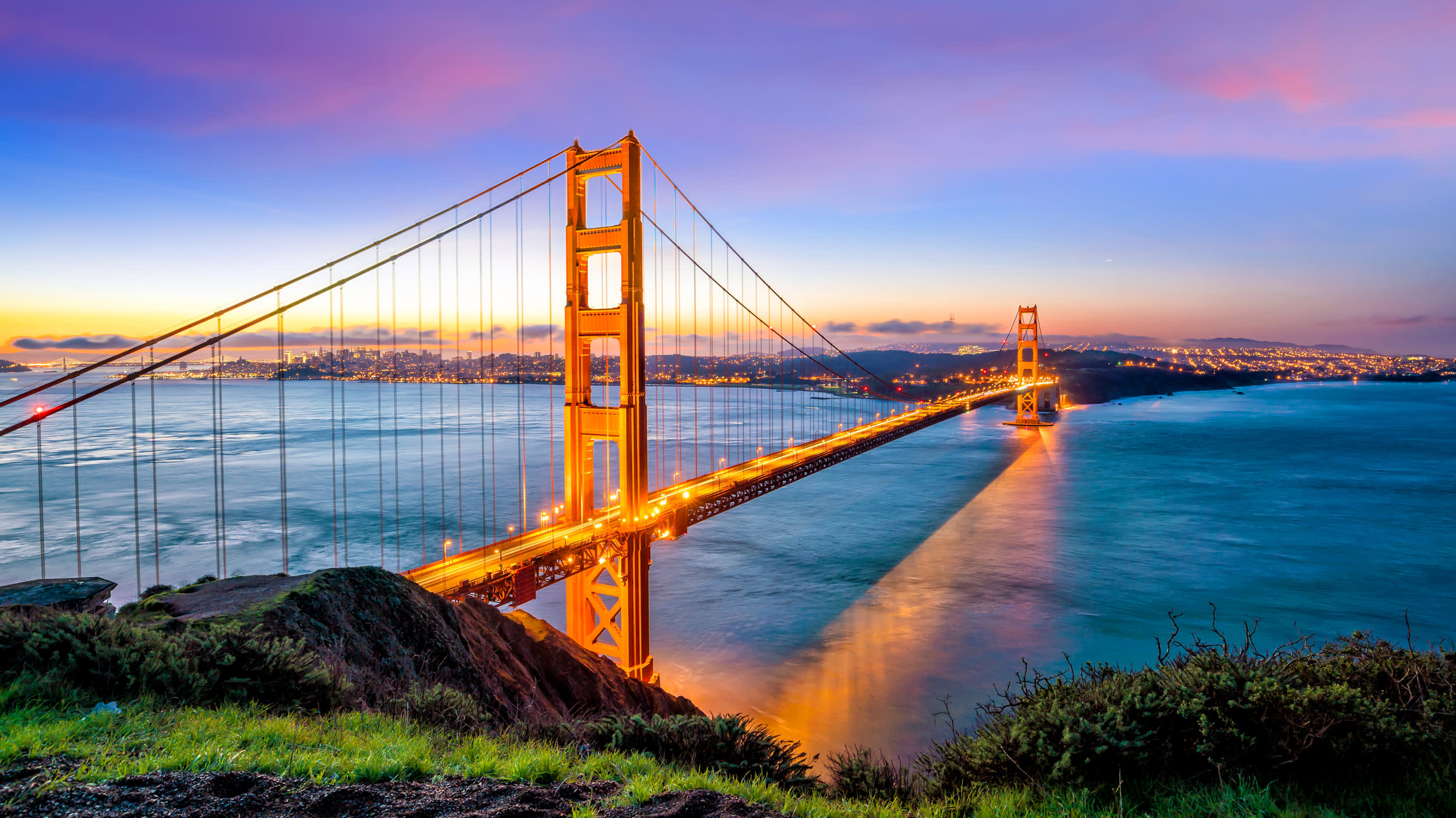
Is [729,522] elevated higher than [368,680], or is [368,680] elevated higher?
[368,680]

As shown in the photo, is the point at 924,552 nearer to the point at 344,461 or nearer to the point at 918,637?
the point at 918,637

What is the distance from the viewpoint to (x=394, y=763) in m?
3.66

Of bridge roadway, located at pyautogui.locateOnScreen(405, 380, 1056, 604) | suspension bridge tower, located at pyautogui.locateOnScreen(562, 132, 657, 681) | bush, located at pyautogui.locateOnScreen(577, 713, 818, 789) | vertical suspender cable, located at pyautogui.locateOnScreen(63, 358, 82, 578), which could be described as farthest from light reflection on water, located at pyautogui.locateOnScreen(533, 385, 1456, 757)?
vertical suspender cable, located at pyautogui.locateOnScreen(63, 358, 82, 578)

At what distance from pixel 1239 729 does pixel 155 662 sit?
7.33m

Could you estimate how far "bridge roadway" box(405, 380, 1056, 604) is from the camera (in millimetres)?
11391

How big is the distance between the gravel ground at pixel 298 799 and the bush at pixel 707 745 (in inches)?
48.4

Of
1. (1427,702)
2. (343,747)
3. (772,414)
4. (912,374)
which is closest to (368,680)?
(343,747)

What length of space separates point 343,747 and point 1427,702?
666 cm

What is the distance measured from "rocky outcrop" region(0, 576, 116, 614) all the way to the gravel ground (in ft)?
12.5

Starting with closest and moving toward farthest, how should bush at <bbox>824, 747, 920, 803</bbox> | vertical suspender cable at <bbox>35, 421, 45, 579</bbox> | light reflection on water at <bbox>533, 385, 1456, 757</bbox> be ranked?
bush at <bbox>824, 747, 920, 803</bbox>
vertical suspender cable at <bbox>35, 421, 45, 579</bbox>
light reflection on water at <bbox>533, 385, 1456, 757</bbox>

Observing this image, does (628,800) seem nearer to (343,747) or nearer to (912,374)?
(343,747)

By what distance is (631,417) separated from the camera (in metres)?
14.8

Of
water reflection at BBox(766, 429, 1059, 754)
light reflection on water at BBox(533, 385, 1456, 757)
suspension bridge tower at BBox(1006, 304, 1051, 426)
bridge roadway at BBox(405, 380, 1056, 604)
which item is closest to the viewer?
bridge roadway at BBox(405, 380, 1056, 604)

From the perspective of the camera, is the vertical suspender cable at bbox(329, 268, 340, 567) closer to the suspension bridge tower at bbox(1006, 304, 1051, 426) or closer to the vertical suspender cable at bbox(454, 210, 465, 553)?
the vertical suspender cable at bbox(454, 210, 465, 553)
